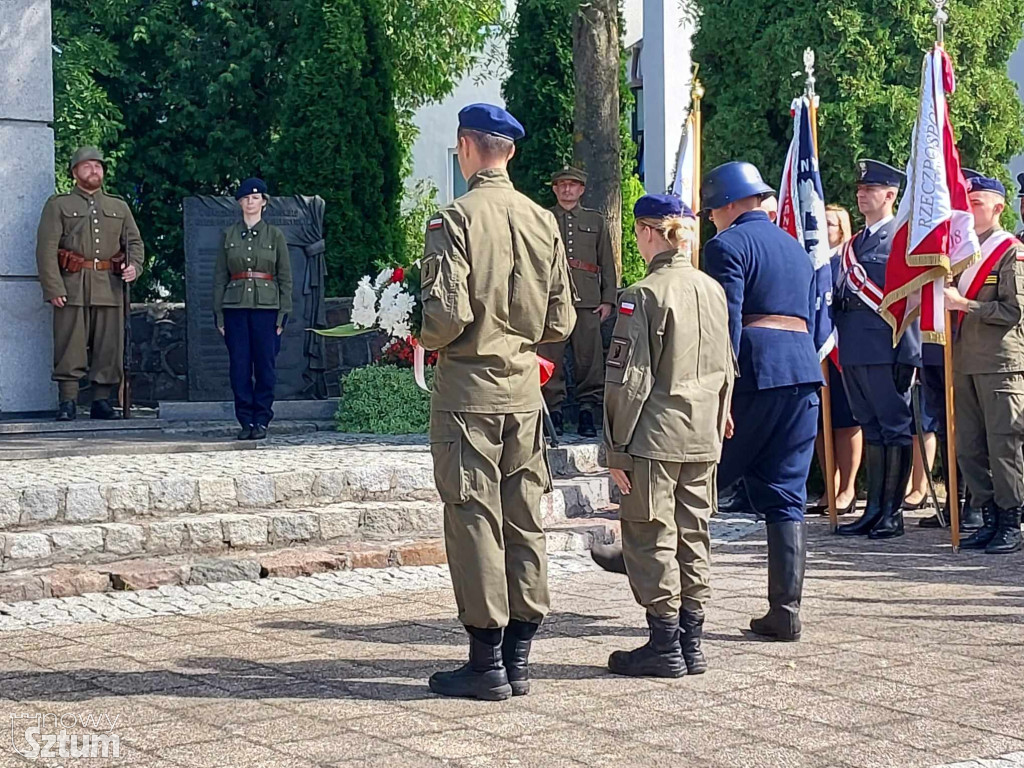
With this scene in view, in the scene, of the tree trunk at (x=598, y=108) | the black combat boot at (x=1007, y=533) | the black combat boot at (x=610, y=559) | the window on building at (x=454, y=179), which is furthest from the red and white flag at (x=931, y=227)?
the window on building at (x=454, y=179)

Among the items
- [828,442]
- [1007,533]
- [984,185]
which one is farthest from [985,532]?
[984,185]

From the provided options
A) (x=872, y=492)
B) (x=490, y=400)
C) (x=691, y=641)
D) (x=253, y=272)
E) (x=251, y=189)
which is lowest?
(x=691, y=641)

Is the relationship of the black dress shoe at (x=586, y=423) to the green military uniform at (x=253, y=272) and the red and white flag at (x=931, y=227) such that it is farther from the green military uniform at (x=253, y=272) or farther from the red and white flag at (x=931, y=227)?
the red and white flag at (x=931, y=227)

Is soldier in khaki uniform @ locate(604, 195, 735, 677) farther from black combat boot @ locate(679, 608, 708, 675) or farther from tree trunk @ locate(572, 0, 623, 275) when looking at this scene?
tree trunk @ locate(572, 0, 623, 275)

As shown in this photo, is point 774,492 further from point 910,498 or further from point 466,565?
Result: point 910,498

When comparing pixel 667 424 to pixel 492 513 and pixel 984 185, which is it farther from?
pixel 984 185

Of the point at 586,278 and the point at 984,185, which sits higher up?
the point at 984,185

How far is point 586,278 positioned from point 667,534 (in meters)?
6.60

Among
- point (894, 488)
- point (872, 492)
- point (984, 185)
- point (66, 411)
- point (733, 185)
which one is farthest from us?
point (66, 411)

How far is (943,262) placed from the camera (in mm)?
8922

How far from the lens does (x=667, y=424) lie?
5871 millimetres

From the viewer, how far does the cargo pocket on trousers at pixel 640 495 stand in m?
5.79

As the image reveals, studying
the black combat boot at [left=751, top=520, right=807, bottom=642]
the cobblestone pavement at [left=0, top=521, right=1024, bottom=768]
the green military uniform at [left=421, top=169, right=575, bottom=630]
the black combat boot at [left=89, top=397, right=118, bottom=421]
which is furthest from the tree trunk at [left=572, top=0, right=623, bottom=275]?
the green military uniform at [left=421, top=169, right=575, bottom=630]

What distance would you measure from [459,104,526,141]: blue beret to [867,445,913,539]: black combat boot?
15.3 feet
